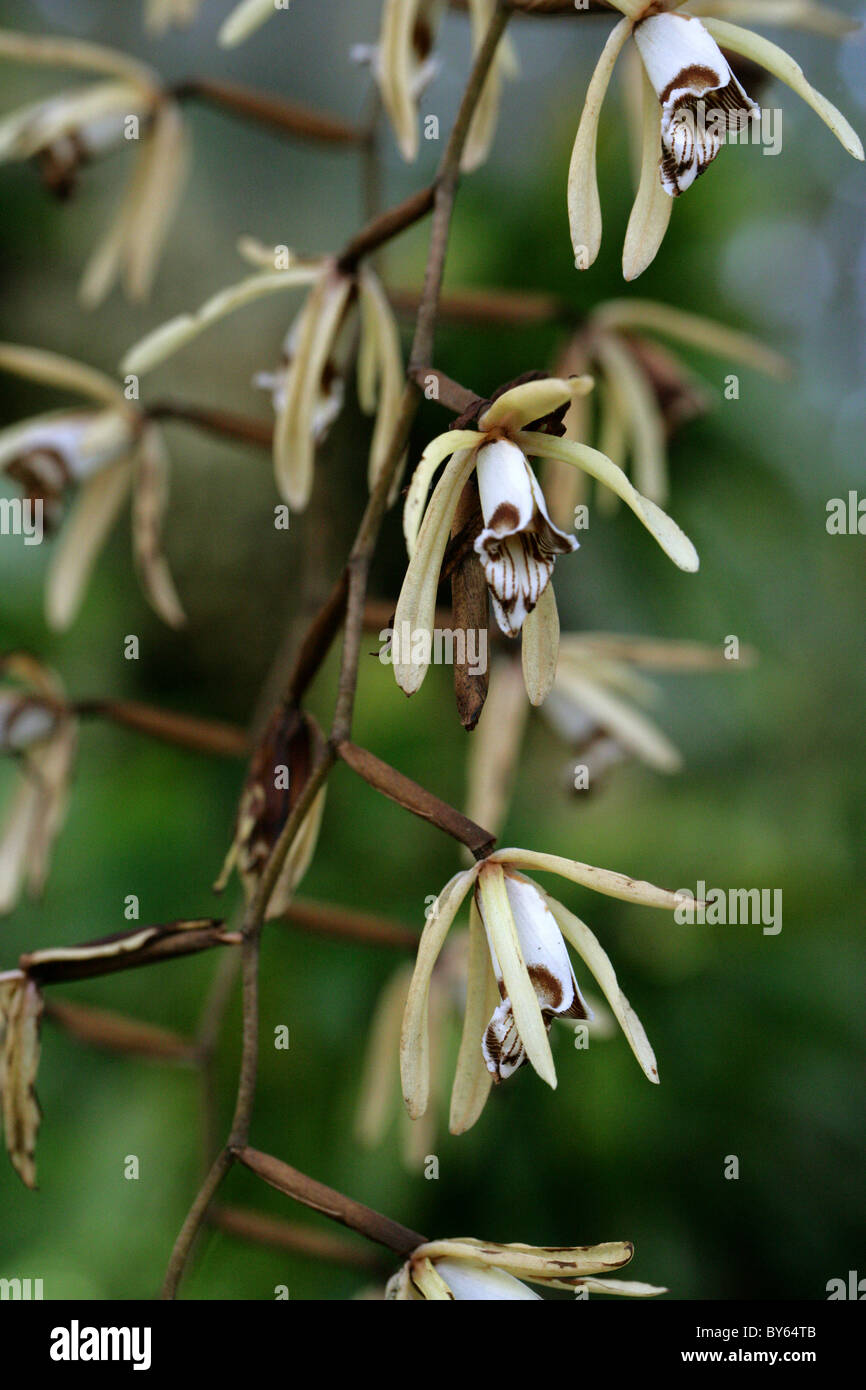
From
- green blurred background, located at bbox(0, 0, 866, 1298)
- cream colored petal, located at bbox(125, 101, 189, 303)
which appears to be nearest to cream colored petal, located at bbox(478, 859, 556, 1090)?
green blurred background, located at bbox(0, 0, 866, 1298)

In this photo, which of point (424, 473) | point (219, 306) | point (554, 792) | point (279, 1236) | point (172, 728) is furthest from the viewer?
point (554, 792)

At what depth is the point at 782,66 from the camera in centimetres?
60

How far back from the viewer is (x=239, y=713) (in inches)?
58.7

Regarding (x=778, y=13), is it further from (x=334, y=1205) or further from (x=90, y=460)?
(x=334, y=1205)

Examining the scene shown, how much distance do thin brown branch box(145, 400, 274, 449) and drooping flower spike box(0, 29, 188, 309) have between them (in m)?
0.14

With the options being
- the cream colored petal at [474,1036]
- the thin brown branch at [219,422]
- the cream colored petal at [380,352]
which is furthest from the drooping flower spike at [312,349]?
the cream colored petal at [474,1036]

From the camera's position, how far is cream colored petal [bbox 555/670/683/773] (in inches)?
40.9

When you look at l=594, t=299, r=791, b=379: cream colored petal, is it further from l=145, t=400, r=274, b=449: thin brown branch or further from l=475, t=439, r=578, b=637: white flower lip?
l=475, t=439, r=578, b=637: white flower lip

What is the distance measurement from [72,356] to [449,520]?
1308 mm


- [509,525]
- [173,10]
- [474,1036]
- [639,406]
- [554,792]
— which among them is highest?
[173,10]

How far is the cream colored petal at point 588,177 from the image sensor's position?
57 cm

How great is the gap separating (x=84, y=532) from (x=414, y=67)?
47cm

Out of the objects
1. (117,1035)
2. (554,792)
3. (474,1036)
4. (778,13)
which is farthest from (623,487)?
(554,792)
